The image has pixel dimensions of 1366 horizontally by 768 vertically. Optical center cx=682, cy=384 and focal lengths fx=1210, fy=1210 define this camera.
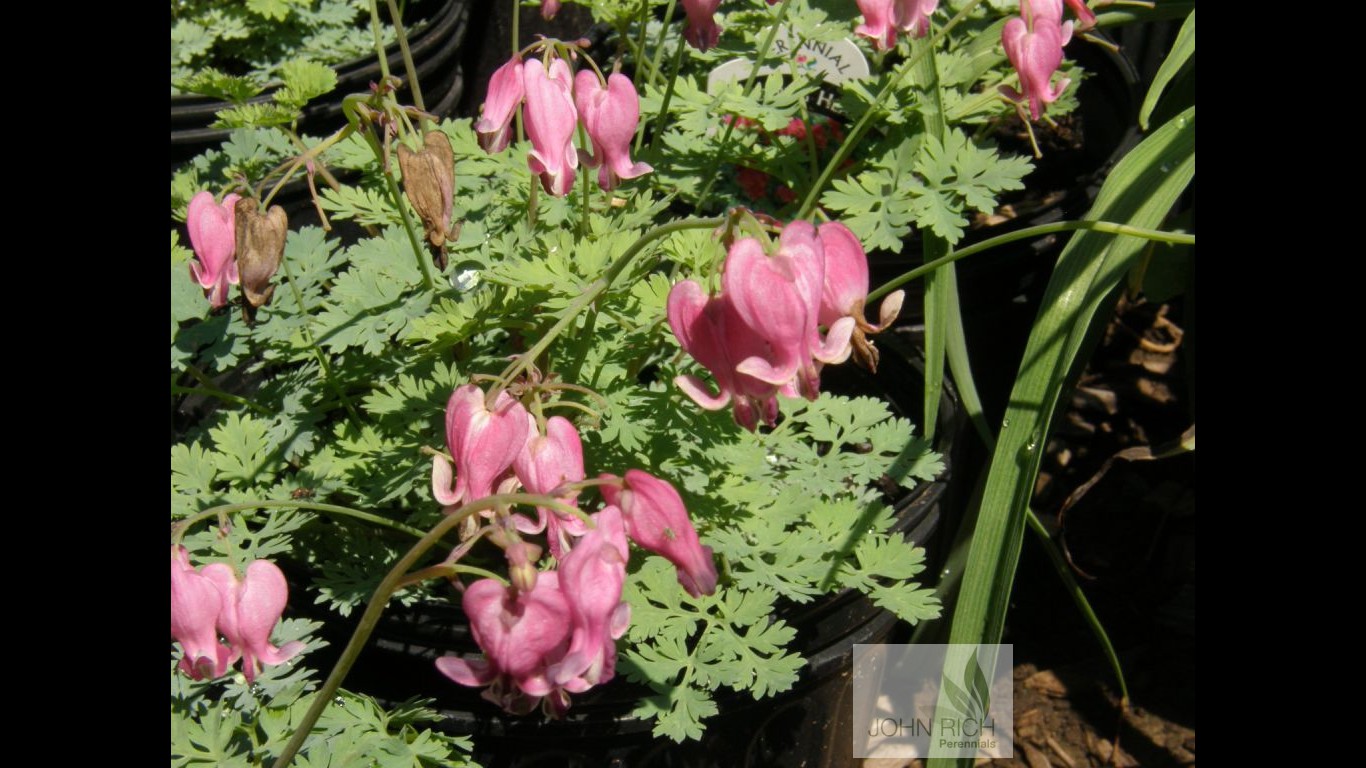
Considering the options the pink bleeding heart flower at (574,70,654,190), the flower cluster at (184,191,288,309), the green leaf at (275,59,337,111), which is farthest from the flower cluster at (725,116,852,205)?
the flower cluster at (184,191,288,309)

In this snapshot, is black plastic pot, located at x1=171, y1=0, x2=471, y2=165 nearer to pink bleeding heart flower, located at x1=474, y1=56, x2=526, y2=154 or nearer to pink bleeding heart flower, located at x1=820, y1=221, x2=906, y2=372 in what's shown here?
pink bleeding heart flower, located at x1=474, y1=56, x2=526, y2=154

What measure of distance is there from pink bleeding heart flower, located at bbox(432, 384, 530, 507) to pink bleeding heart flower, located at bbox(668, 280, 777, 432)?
0.47 feet

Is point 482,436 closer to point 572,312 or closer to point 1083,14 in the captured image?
point 572,312

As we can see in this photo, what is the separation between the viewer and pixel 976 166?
145cm

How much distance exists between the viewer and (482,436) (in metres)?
0.97

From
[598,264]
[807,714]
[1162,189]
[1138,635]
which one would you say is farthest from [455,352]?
[1138,635]

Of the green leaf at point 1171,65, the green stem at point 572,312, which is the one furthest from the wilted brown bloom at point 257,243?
the green leaf at point 1171,65

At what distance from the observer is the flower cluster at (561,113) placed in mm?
1220

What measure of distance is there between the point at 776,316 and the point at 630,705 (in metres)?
0.46

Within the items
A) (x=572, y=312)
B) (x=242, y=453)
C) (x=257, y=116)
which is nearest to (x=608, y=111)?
(x=572, y=312)

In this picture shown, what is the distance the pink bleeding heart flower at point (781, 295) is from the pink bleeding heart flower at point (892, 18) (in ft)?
1.92

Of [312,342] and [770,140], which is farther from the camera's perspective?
[770,140]

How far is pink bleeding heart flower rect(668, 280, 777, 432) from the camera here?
3.09 feet

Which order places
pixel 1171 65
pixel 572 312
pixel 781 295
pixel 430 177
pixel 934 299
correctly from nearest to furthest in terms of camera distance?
pixel 781 295 < pixel 572 312 < pixel 430 177 < pixel 934 299 < pixel 1171 65
